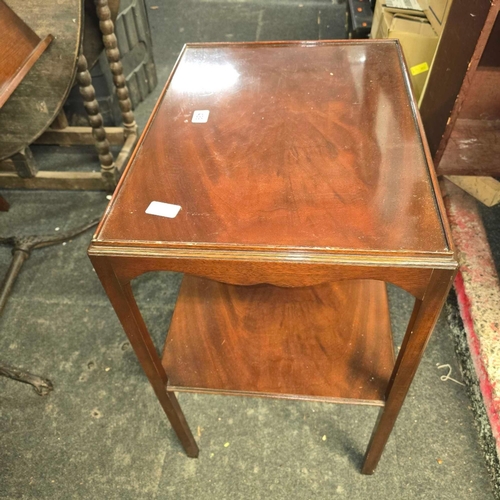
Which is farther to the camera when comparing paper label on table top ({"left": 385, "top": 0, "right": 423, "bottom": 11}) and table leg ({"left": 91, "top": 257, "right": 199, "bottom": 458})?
paper label on table top ({"left": 385, "top": 0, "right": 423, "bottom": 11})

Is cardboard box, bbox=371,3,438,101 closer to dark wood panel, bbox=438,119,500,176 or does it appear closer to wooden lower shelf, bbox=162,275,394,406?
dark wood panel, bbox=438,119,500,176

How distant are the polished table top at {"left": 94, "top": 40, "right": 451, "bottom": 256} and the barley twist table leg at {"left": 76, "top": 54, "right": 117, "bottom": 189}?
20.2 inches

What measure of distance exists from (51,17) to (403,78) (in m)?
1.00

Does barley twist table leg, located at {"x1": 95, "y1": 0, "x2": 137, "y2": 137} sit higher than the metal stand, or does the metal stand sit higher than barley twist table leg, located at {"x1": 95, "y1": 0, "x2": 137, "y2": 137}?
barley twist table leg, located at {"x1": 95, "y1": 0, "x2": 137, "y2": 137}

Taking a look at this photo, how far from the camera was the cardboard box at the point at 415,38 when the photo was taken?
5.16ft

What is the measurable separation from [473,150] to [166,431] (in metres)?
1.22

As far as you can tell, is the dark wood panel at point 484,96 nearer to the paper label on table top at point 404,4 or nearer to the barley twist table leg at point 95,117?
the paper label on table top at point 404,4

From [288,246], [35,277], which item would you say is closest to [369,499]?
[288,246]

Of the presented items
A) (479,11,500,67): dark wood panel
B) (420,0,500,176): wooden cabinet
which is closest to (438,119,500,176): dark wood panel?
(420,0,500,176): wooden cabinet

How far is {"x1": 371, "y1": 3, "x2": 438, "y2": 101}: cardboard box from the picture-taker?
1571mm

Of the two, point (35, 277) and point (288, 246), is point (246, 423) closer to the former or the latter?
point (288, 246)

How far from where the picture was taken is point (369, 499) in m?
1.04

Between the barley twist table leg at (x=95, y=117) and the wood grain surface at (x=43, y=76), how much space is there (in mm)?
99

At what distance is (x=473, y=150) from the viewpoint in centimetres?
139
